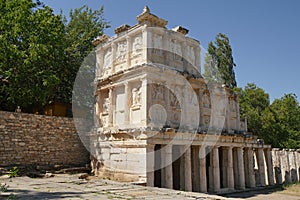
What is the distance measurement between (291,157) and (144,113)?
51.6 feet

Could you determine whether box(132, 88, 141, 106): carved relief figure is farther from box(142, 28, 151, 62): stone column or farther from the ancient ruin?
box(142, 28, 151, 62): stone column

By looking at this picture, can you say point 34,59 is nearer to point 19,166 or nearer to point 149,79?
point 19,166

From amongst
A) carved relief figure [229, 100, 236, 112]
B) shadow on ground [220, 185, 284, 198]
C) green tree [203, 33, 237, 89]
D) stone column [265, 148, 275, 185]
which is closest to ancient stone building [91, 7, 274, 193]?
shadow on ground [220, 185, 284, 198]

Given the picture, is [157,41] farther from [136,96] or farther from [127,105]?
[127,105]

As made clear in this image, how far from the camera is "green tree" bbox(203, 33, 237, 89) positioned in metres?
29.0

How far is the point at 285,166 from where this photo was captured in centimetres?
2223

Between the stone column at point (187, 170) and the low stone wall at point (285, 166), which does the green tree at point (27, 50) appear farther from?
the low stone wall at point (285, 166)

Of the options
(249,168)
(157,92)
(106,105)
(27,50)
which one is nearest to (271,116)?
(249,168)

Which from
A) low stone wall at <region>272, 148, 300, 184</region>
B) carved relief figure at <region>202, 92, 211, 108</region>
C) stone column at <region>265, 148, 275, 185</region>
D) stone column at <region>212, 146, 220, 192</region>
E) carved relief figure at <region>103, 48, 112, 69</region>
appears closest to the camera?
stone column at <region>212, 146, 220, 192</region>

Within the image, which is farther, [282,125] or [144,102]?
[282,125]

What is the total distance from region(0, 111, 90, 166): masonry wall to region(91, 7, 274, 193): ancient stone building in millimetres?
1546

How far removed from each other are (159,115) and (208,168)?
576 cm

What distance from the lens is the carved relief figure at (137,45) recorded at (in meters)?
14.3

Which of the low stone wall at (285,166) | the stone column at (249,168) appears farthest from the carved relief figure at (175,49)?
the low stone wall at (285,166)
